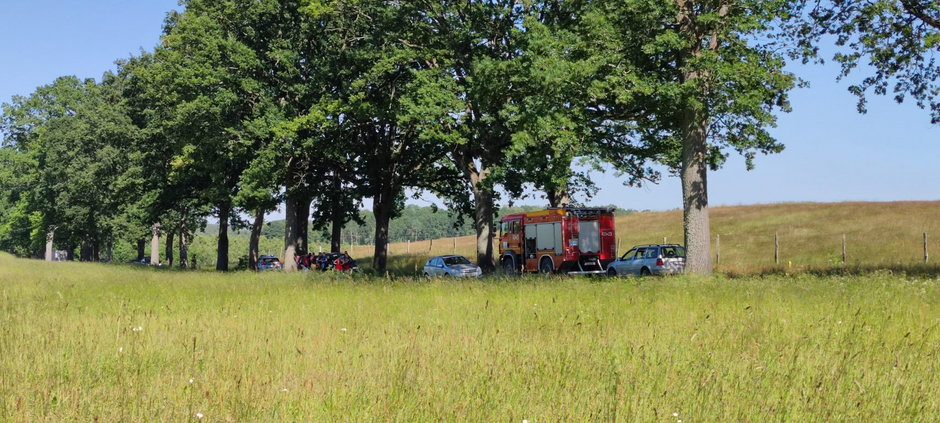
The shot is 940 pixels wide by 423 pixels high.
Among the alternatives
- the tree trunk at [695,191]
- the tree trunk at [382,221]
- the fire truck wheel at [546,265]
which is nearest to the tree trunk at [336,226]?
the tree trunk at [382,221]

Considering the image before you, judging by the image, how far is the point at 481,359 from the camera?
7758mm

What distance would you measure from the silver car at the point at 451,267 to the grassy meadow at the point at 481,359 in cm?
2069

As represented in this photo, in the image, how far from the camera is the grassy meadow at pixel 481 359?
5828 mm

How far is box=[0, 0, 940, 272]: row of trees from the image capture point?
2172 cm

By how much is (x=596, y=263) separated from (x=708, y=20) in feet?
45.2

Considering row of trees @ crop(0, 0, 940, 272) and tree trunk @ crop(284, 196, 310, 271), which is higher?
row of trees @ crop(0, 0, 940, 272)

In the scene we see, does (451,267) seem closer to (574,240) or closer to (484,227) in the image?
(484,227)

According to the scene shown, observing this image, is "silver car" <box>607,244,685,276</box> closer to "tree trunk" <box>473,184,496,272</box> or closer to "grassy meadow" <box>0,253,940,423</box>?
"tree trunk" <box>473,184,496,272</box>

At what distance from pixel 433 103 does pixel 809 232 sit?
121 feet

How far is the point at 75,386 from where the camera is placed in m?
6.46

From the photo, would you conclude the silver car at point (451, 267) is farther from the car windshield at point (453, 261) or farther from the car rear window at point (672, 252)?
the car rear window at point (672, 252)

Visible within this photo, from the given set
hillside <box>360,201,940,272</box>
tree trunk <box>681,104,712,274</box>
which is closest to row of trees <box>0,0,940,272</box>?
tree trunk <box>681,104,712,274</box>

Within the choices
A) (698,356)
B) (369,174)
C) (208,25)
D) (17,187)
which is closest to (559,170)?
(369,174)

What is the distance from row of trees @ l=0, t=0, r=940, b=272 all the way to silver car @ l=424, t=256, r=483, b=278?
2660 mm
